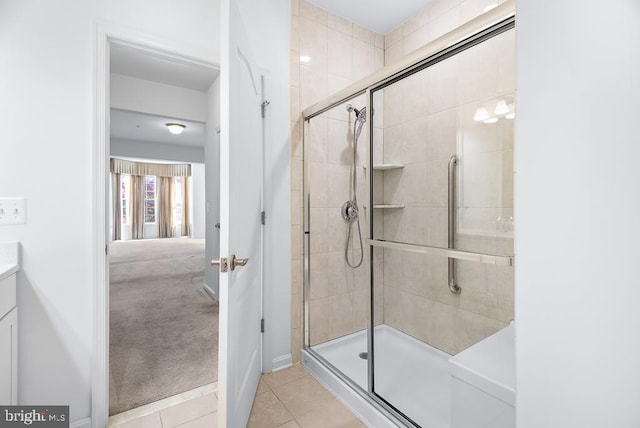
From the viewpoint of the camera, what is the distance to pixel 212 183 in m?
3.61

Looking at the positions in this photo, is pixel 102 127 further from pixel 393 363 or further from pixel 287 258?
pixel 393 363

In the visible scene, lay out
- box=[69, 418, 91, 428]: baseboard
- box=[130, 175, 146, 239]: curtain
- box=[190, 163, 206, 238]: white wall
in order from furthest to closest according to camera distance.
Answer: box=[190, 163, 206, 238]: white wall
box=[130, 175, 146, 239]: curtain
box=[69, 418, 91, 428]: baseboard

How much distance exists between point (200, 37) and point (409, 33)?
1590 millimetres

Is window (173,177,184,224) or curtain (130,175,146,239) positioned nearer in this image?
curtain (130,175,146,239)

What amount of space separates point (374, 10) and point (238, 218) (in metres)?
1.99

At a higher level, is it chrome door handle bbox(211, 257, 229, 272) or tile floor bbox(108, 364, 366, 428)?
chrome door handle bbox(211, 257, 229, 272)

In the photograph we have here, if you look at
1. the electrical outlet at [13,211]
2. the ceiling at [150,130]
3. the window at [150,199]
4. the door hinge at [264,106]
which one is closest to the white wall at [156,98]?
the ceiling at [150,130]

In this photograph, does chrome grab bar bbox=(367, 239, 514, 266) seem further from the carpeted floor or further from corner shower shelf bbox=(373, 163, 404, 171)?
the carpeted floor

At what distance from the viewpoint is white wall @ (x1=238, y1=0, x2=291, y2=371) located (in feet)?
6.40

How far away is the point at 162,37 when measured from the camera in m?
1.63

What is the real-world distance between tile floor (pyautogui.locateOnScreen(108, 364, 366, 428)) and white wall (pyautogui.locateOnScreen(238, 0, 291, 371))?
26cm

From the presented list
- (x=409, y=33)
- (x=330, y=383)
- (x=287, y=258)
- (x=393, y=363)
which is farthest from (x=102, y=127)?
(x=409, y=33)

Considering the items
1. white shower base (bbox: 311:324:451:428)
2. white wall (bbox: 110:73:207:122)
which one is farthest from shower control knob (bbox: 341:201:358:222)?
white wall (bbox: 110:73:207:122)

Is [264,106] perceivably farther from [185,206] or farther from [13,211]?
[185,206]
